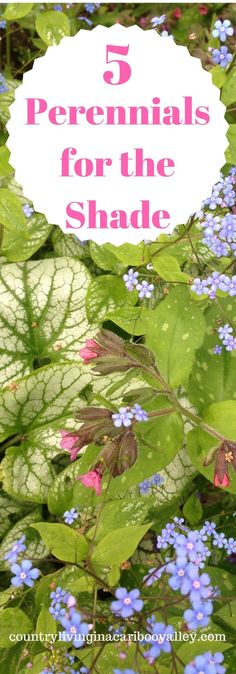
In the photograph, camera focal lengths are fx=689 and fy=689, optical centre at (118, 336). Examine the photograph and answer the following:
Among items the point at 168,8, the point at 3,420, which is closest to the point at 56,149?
the point at 3,420

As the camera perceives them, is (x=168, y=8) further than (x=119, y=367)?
Yes

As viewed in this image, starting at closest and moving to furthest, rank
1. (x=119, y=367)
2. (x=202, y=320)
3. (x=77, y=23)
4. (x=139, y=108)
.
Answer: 1. (x=119, y=367)
2. (x=202, y=320)
3. (x=139, y=108)
4. (x=77, y=23)

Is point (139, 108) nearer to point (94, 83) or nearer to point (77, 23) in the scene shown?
point (94, 83)

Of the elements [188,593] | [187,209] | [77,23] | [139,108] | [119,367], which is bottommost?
[188,593]

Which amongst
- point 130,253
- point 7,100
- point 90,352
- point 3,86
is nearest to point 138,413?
point 90,352

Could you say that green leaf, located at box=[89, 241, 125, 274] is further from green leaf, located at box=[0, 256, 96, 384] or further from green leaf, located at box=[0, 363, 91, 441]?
green leaf, located at box=[0, 363, 91, 441]

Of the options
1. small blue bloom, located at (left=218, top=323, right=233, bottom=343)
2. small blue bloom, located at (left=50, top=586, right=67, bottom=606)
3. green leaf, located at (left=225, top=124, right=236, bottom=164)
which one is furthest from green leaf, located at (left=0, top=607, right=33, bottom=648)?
green leaf, located at (left=225, top=124, right=236, bottom=164)

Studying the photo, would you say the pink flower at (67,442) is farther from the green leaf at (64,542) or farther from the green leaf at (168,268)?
the green leaf at (168,268)
